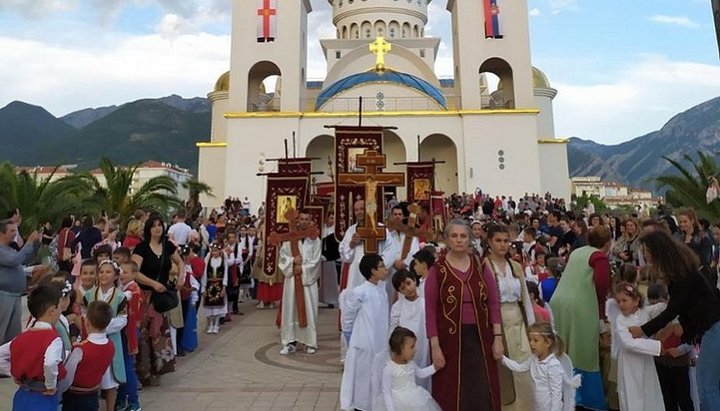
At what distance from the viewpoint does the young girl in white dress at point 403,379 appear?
3.75 m

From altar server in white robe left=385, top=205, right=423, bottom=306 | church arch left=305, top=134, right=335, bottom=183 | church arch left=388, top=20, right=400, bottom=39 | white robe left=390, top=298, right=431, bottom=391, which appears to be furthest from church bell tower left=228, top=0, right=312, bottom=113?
white robe left=390, top=298, right=431, bottom=391

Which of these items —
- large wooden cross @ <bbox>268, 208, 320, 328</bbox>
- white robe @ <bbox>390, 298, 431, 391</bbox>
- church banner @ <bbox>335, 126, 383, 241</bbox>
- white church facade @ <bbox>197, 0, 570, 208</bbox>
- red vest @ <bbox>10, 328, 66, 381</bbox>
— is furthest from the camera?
white church facade @ <bbox>197, 0, 570, 208</bbox>

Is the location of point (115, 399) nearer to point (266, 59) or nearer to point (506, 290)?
point (506, 290)

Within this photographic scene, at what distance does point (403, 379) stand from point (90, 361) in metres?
2.11

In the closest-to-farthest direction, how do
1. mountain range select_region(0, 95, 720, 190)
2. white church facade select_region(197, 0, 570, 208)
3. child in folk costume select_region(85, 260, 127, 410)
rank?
child in folk costume select_region(85, 260, 127, 410) < white church facade select_region(197, 0, 570, 208) < mountain range select_region(0, 95, 720, 190)

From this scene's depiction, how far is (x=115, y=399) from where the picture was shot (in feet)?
15.1

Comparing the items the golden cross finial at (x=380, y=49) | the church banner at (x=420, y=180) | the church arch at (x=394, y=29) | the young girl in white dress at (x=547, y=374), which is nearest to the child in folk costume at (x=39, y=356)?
the young girl in white dress at (x=547, y=374)

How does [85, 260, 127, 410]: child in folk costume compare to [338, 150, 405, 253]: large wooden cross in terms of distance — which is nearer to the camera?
[85, 260, 127, 410]: child in folk costume

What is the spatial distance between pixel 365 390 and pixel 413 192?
800 centimetres

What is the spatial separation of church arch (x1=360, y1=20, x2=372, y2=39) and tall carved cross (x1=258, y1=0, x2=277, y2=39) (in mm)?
8246

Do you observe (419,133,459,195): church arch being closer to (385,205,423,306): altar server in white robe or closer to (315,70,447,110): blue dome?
(315,70,447,110): blue dome

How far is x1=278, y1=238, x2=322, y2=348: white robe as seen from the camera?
23.5 feet

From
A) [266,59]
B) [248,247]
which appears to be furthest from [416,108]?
[248,247]

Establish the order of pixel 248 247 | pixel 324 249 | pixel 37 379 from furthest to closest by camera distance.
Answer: pixel 248 247
pixel 324 249
pixel 37 379
